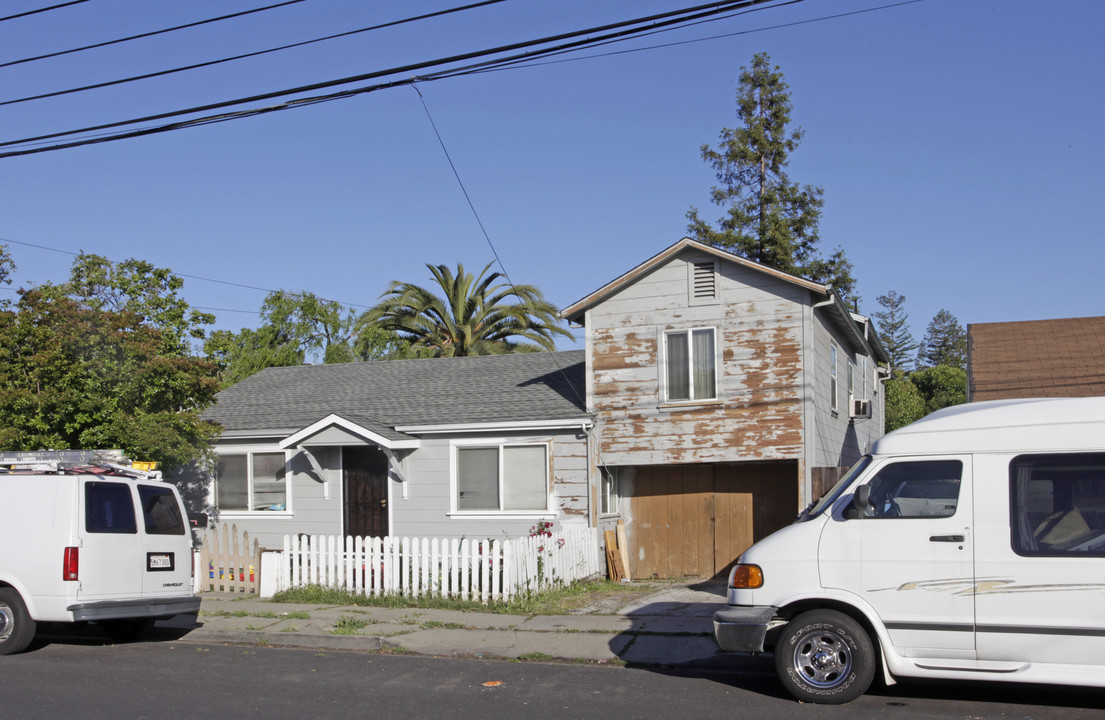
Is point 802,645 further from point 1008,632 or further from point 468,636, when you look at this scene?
point 468,636

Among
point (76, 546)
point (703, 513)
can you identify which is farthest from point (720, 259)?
point (76, 546)

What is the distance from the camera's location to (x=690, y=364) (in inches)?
669

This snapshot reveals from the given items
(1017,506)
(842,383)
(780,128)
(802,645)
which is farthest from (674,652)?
(780,128)

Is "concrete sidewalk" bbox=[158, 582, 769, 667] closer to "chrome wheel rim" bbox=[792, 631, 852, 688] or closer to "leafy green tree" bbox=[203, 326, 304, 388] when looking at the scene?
"chrome wheel rim" bbox=[792, 631, 852, 688]

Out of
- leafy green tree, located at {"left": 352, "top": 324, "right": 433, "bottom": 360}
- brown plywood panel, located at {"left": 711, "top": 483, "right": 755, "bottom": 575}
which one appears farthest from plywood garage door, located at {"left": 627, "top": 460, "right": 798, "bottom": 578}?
leafy green tree, located at {"left": 352, "top": 324, "right": 433, "bottom": 360}

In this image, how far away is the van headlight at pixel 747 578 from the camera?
8199mm

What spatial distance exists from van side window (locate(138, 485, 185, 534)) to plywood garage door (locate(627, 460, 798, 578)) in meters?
8.73

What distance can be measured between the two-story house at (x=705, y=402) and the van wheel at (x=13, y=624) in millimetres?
9248

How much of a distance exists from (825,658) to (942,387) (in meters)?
40.8

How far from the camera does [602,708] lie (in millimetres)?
7887

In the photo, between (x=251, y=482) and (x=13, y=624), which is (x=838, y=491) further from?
(x=251, y=482)

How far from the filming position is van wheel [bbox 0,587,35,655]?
34.4 feet

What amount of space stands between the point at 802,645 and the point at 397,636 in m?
5.20

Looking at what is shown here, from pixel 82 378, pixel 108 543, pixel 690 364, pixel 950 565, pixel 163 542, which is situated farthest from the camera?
pixel 690 364
